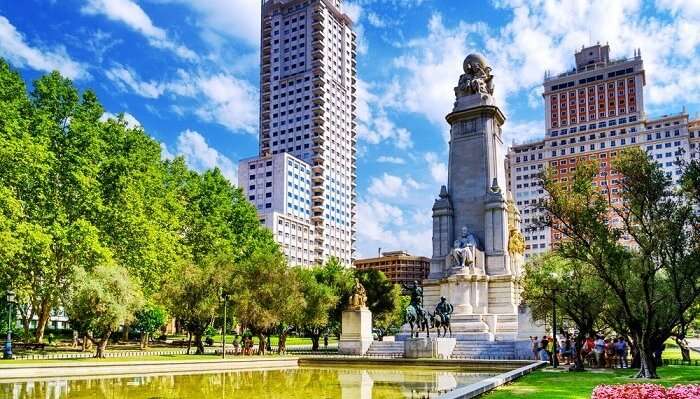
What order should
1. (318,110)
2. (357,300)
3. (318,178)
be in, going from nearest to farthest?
A: (357,300) → (318,178) → (318,110)

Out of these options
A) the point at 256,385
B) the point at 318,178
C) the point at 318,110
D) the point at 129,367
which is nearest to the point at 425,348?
the point at 256,385

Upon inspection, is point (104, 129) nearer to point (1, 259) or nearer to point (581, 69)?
point (1, 259)

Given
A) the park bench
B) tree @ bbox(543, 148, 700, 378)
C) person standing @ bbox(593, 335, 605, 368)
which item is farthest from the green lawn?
the park bench

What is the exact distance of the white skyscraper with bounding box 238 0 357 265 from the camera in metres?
123

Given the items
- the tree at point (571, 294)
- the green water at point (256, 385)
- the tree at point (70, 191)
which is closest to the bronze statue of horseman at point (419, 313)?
the tree at point (571, 294)

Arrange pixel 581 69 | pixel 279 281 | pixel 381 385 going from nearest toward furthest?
1. pixel 381 385
2. pixel 279 281
3. pixel 581 69

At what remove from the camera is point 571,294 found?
28.0m

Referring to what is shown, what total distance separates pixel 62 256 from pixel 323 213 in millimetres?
95246

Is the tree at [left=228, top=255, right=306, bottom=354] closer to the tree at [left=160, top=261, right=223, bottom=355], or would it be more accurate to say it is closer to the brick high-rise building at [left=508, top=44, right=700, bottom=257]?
the tree at [left=160, top=261, right=223, bottom=355]

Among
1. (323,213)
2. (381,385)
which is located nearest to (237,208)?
(381,385)

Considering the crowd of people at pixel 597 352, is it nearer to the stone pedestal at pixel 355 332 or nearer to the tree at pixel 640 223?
the tree at pixel 640 223

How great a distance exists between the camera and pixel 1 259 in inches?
1222

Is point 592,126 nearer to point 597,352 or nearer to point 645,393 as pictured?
point 597,352

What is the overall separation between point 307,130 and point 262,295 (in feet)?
308
